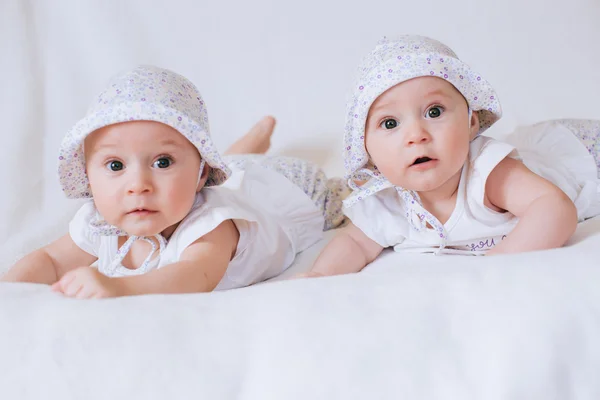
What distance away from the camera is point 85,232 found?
1.33m

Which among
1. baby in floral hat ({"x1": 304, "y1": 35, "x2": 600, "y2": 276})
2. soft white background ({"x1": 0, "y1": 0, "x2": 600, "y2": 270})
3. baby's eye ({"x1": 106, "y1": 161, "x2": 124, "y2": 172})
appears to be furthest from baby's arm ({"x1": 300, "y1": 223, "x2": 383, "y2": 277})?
soft white background ({"x1": 0, "y1": 0, "x2": 600, "y2": 270})

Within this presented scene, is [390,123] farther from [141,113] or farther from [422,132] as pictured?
[141,113]

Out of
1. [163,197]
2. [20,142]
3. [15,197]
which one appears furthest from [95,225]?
[20,142]

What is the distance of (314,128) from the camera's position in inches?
83.2

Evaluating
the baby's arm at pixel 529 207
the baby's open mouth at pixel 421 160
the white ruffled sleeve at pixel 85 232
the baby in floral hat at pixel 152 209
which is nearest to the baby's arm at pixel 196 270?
the baby in floral hat at pixel 152 209

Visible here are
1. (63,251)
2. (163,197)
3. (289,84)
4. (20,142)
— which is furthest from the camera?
(289,84)

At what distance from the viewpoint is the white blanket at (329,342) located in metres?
0.71

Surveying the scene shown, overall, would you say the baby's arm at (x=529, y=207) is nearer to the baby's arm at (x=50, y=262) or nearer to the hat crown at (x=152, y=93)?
the hat crown at (x=152, y=93)

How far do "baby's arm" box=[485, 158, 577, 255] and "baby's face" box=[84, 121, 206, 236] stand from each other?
55cm

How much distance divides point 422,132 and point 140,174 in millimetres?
475

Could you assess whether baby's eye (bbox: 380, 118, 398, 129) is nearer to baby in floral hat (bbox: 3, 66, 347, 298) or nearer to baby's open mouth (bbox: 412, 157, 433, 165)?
baby's open mouth (bbox: 412, 157, 433, 165)

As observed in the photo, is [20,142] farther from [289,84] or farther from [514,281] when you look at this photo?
[514,281]

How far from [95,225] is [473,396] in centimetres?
77

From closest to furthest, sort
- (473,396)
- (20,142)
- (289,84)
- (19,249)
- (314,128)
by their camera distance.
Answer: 1. (473,396)
2. (19,249)
3. (20,142)
4. (314,128)
5. (289,84)
